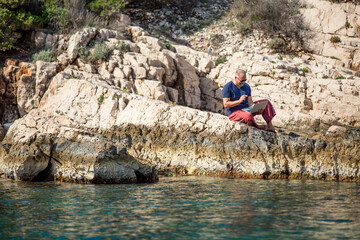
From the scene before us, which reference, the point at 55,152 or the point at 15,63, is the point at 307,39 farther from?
the point at 55,152

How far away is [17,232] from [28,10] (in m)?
15.1

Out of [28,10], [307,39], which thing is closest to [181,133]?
[28,10]

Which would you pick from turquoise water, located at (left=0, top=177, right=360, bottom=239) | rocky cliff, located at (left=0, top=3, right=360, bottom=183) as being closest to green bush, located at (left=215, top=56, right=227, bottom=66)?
rocky cliff, located at (left=0, top=3, right=360, bottom=183)

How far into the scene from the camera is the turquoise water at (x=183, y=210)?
19.5ft

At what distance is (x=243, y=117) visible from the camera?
38.7 feet

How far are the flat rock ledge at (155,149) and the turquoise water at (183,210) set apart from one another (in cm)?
62

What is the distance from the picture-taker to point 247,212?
7.05 metres

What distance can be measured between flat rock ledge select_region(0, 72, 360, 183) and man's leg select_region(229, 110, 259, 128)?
22 centimetres

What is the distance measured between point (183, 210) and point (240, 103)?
5242 mm

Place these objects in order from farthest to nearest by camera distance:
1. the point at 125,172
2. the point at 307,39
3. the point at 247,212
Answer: the point at 307,39 → the point at 125,172 → the point at 247,212

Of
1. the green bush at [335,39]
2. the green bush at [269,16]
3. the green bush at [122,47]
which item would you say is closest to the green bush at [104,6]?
the green bush at [122,47]

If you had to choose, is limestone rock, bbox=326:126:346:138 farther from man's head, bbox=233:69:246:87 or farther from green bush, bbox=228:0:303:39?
green bush, bbox=228:0:303:39

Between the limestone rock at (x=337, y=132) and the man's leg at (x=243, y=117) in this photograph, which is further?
the limestone rock at (x=337, y=132)

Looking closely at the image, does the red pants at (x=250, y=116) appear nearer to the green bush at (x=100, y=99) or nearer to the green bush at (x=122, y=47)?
the green bush at (x=100, y=99)
